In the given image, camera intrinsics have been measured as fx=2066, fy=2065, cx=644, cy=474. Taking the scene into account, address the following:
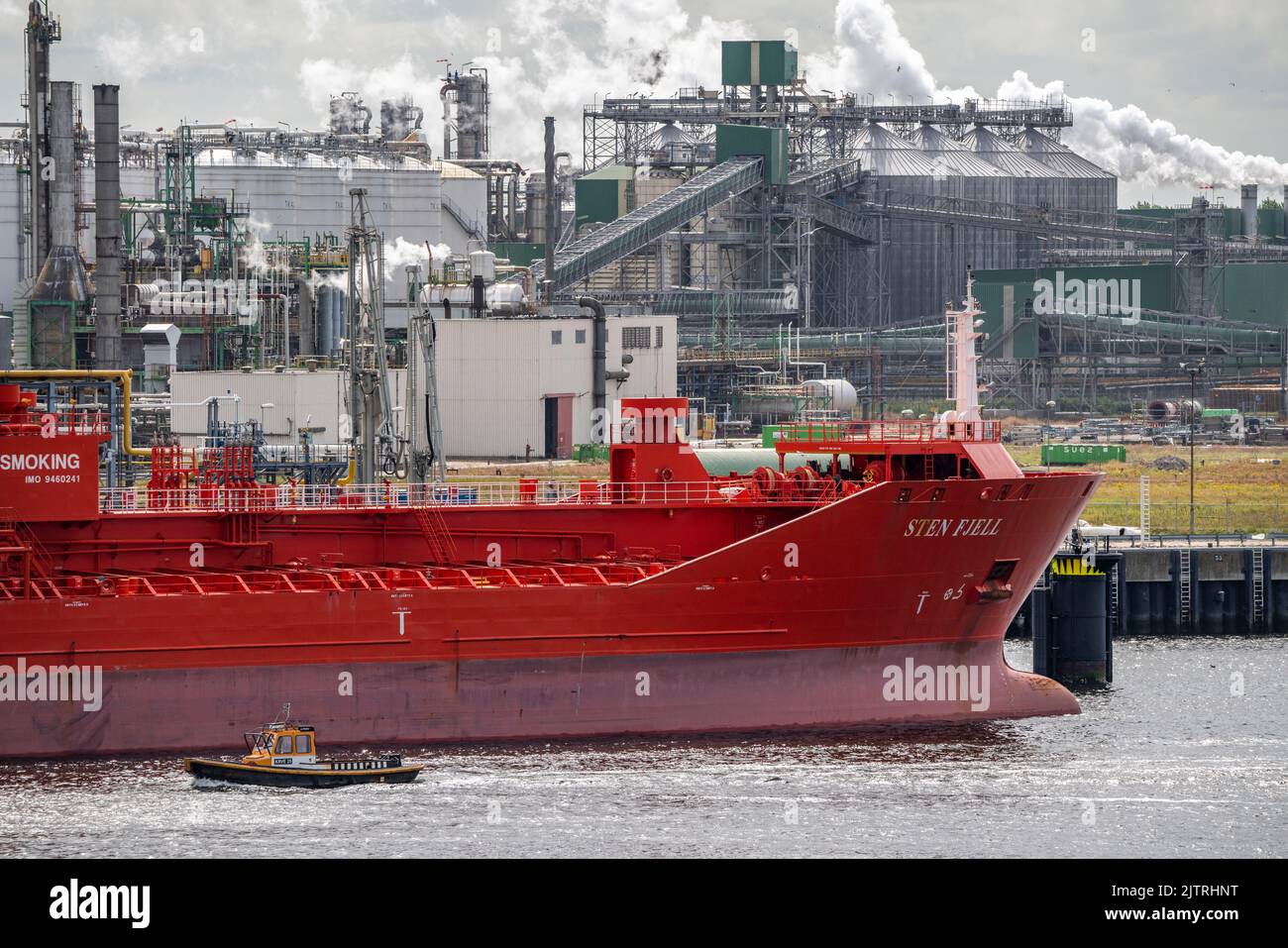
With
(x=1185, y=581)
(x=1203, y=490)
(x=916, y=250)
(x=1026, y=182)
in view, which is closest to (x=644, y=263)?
(x=916, y=250)

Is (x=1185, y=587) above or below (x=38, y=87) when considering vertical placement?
below

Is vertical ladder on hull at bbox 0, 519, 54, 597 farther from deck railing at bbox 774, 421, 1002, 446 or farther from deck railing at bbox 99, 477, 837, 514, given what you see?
deck railing at bbox 774, 421, 1002, 446

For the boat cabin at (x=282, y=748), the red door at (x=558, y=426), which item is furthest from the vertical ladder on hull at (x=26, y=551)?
the red door at (x=558, y=426)

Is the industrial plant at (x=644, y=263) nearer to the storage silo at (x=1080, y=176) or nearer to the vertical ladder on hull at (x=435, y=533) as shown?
the storage silo at (x=1080, y=176)

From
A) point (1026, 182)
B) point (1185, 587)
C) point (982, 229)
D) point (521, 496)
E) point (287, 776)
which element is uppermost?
point (1026, 182)

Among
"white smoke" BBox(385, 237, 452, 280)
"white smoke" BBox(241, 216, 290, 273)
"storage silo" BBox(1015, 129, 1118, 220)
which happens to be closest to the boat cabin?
"white smoke" BBox(241, 216, 290, 273)

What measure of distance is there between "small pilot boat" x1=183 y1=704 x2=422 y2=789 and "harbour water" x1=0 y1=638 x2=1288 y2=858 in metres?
0.32

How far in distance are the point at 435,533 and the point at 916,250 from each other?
78.8m

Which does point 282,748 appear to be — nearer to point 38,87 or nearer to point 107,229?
point 107,229

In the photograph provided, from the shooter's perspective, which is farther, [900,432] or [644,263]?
[644,263]

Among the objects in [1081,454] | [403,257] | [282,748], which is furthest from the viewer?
[403,257]

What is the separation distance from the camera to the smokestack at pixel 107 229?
230 ft

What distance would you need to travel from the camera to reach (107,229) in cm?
7031

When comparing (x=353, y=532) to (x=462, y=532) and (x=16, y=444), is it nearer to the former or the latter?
(x=462, y=532)
